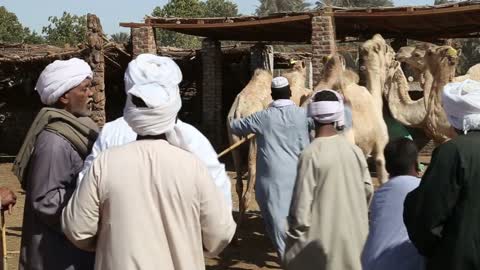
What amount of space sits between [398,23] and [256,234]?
20.9ft

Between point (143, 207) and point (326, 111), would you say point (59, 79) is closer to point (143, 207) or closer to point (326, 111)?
point (143, 207)

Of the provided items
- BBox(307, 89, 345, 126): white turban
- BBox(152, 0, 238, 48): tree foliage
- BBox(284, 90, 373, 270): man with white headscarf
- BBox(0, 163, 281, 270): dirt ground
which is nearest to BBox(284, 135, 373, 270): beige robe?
BBox(284, 90, 373, 270): man with white headscarf

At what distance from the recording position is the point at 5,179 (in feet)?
55.2

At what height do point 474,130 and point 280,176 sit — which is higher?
point 474,130

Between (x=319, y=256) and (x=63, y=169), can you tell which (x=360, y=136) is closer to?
(x=319, y=256)

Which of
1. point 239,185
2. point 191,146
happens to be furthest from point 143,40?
point 191,146

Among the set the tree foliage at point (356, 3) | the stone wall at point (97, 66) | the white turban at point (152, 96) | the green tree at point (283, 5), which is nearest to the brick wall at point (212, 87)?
the stone wall at point (97, 66)

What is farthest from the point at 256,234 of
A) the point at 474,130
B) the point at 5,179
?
the point at 5,179

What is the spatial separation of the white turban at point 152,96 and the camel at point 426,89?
4.29 meters

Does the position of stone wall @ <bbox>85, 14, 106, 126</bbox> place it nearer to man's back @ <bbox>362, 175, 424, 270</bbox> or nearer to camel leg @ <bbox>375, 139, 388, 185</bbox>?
camel leg @ <bbox>375, 139, 388, 185</bbox>

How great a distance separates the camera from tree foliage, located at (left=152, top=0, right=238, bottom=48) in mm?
42125

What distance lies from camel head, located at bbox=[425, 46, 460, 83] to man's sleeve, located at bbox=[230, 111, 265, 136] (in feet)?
8.23

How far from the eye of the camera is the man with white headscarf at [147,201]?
10.3ft

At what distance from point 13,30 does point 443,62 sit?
35.8 m
